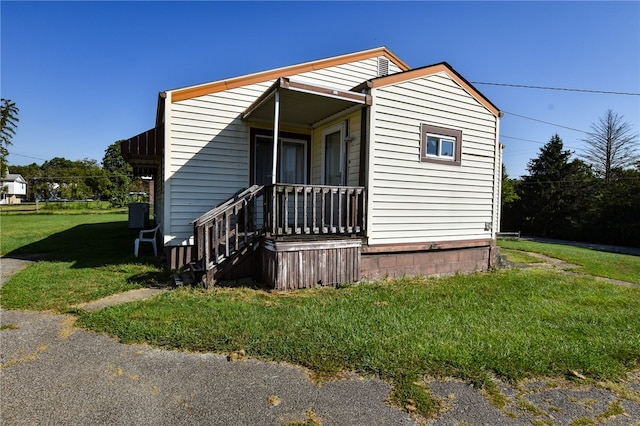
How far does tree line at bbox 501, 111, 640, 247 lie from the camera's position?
27000 mm

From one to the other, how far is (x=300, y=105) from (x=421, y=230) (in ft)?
12.2

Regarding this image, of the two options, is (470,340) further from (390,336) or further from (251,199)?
(251,199)

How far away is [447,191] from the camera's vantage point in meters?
8.18

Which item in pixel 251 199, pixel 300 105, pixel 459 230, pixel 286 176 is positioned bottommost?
pixel 459 230

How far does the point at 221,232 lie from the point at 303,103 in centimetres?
308

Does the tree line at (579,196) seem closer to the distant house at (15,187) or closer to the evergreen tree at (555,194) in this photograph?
the evergreen tree at (555,194)

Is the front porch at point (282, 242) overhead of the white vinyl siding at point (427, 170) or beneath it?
beneath

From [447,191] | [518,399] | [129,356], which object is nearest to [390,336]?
[518,399]

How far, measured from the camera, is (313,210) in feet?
21.4

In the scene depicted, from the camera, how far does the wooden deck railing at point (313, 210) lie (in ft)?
20.6

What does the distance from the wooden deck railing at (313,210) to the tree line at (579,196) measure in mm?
28982

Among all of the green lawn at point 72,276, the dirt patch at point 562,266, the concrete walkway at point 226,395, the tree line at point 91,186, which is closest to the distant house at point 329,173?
the green lawn at point 72,276

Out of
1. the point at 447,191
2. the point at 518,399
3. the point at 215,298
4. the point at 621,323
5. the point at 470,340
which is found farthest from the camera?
the point at 447,191

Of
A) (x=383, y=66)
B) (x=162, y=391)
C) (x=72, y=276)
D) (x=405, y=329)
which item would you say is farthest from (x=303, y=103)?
(x=162, y=391)
